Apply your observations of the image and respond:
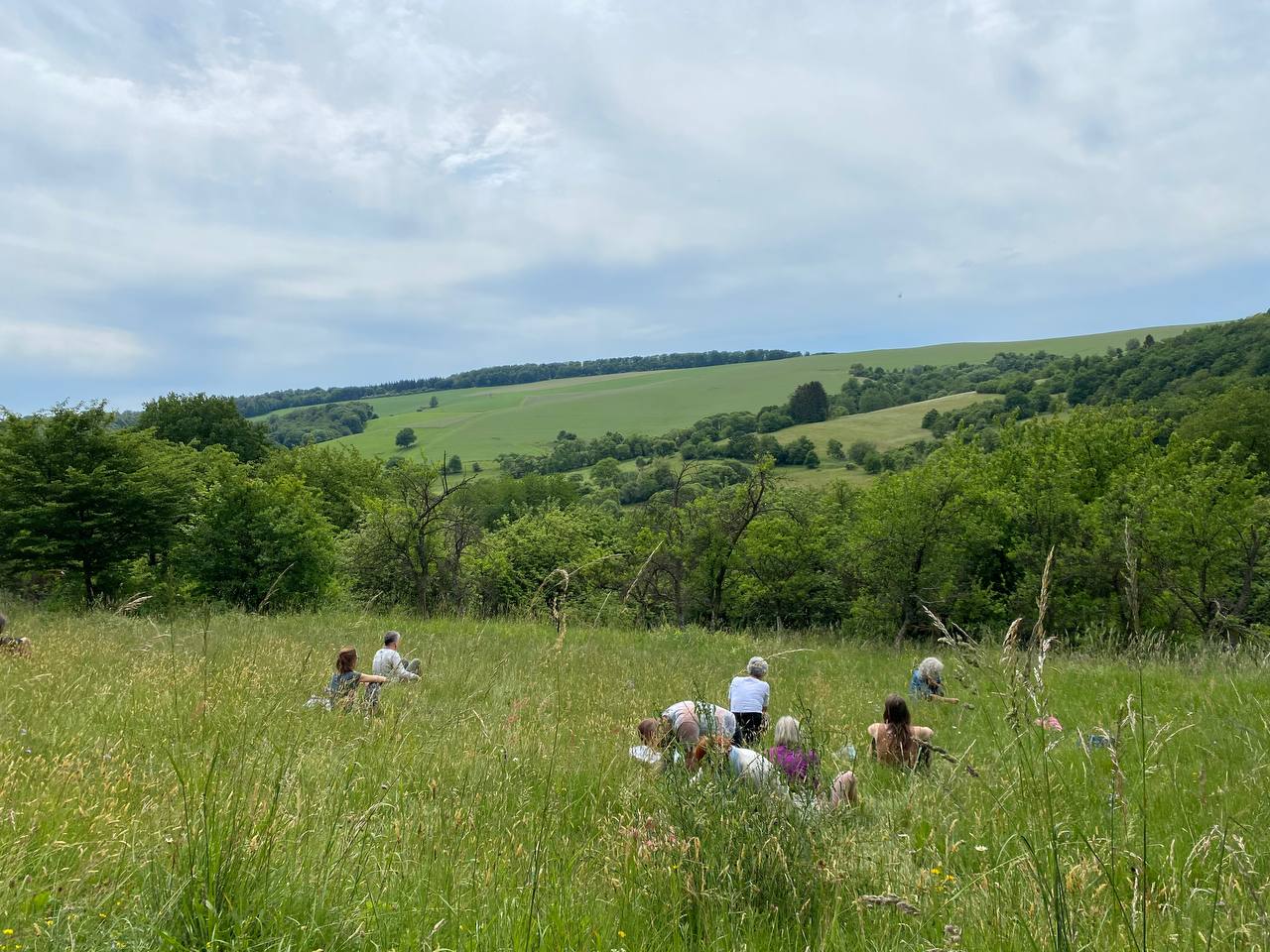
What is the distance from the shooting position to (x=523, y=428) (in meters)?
105

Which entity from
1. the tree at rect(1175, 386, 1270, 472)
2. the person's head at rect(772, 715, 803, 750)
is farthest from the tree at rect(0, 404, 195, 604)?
the tree at rect(1175, 386, 1270, 472)

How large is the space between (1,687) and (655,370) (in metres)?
150

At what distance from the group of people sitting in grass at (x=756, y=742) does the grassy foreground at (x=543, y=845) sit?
0.13 meters

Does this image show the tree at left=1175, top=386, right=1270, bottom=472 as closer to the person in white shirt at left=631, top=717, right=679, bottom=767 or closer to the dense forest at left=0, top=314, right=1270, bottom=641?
the dense forest at left=0, top=314, right=1270, bottom=641

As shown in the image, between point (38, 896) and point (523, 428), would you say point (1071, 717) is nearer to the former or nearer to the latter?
point (38, 896)

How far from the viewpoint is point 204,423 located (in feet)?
164

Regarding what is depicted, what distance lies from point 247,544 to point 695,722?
74.0 ft

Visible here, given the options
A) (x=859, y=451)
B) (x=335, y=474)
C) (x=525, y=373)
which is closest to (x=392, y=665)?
(x=335, y=474)

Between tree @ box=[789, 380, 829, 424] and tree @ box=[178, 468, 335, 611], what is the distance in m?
83.9

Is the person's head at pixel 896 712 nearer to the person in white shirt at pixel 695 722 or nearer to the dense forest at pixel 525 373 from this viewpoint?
the person in white shirt at pixel 695 722

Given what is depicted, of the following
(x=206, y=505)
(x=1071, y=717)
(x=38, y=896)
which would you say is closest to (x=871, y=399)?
(x=206, y=505)

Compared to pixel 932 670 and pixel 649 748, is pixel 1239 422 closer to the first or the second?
pixel 932 670

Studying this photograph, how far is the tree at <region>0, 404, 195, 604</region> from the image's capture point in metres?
19.0

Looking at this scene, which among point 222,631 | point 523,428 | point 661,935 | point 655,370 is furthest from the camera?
point 655,370
